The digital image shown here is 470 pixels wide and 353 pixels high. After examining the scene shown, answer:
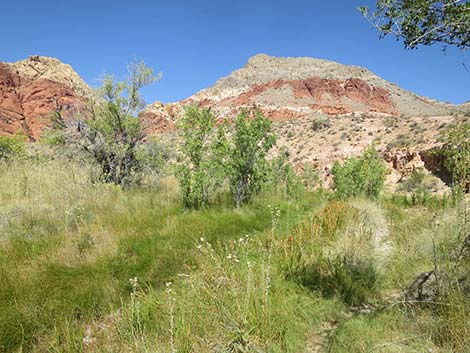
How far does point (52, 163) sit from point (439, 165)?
19482 mm

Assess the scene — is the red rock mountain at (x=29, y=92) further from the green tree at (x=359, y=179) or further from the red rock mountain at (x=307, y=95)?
the green tree at (x=359, y=179)

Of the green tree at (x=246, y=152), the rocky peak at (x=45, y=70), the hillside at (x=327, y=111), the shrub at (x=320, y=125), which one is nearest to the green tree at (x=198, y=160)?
the green tree at (x=246, y=152)

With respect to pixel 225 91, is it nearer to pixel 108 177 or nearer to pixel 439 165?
pixel 439 165

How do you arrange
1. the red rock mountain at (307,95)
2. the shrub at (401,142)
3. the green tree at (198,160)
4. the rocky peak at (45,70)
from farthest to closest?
the rocky peak at (45,70), the red rock mountain at (307,95), the shrub at (401,142), the green tree at (198,160)

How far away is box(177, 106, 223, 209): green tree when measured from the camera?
711 centimetres

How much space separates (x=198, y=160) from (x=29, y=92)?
65319mm

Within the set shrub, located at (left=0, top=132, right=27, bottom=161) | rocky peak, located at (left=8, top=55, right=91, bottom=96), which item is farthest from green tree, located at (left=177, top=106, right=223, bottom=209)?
rocky peak, located at (left=8, top=55, right=91, bottom=96)

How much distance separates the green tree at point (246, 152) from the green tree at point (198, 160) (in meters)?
0.40

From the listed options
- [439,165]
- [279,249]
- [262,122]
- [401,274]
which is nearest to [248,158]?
[262,122]

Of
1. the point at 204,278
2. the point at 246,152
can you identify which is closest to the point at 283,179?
the point at 246,152

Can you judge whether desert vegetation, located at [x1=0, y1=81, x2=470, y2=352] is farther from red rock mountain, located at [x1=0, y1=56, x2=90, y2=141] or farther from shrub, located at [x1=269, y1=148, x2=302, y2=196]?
red rock mountain, located at [x1=0, y1=56, x2=90, y2=141]

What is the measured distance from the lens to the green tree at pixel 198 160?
7105mm

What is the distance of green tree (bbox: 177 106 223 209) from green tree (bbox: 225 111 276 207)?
40 centimetres

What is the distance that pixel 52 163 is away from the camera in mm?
8641
